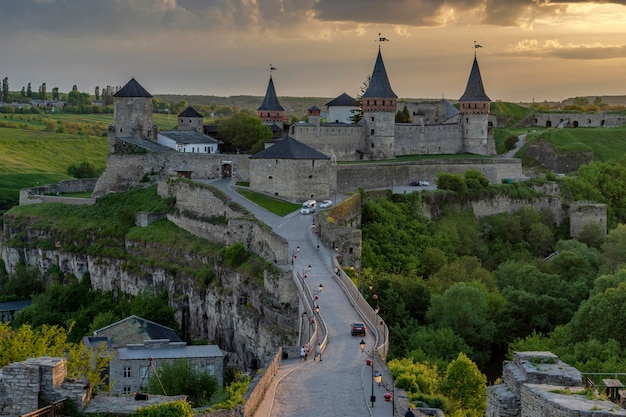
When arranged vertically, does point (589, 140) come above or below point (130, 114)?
below

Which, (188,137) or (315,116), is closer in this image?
(188,137)

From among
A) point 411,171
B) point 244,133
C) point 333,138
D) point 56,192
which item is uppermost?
point 244,133

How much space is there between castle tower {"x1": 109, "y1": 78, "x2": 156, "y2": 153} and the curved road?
32860mm

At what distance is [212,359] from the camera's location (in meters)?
41.7

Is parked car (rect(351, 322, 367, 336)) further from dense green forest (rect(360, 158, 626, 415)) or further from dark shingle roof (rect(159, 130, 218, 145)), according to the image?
dark shingle roof (rect(159, 130, 218, 145))

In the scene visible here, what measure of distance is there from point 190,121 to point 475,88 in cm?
2312

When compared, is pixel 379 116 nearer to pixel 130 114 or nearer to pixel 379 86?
pixel 379 86

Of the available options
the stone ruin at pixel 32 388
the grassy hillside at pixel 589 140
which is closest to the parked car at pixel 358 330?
the stone ruin at pixel 32 388

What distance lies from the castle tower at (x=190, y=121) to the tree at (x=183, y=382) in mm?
42958

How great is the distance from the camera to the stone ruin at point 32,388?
18.6 meters

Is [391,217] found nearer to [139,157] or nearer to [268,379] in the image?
[139,157]

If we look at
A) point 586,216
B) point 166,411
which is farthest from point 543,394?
point 586,216

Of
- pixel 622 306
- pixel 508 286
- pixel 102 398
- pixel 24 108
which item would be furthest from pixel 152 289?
pixel 24 108

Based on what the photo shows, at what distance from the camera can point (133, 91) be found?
2778 inches
